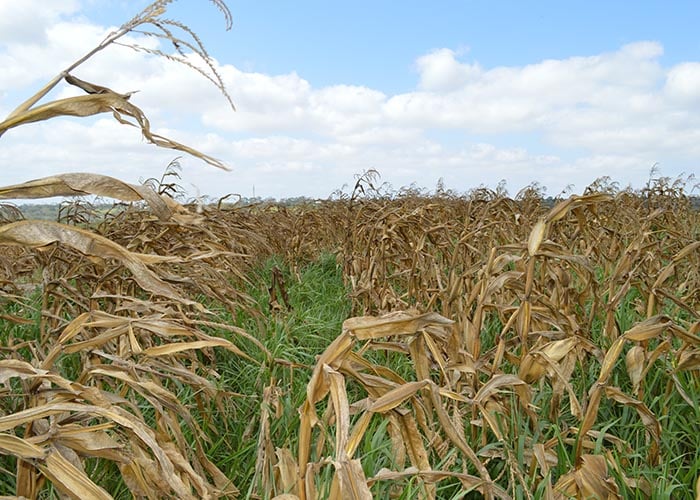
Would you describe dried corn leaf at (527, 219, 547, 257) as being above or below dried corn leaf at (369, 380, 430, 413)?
above

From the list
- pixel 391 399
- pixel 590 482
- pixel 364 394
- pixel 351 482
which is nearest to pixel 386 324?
pixel 391 399

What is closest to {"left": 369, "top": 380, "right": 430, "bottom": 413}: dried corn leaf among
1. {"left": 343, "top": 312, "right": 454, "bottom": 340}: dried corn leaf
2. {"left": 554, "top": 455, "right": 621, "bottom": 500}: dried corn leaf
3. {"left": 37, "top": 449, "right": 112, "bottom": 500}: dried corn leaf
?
{"left": 343, "top": 312, "right": 454, "bottom": 340}: dried corn leaf

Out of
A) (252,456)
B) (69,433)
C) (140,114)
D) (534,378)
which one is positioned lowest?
(252,456)

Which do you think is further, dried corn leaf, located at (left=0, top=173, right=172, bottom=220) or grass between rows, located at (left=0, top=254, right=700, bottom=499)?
grass between rows, located at (left=0, top=254, right=700, bottom=499)

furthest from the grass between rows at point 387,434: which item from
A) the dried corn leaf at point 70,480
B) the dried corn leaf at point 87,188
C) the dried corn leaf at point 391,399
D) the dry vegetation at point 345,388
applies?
the dried corn leaf at point 87,188

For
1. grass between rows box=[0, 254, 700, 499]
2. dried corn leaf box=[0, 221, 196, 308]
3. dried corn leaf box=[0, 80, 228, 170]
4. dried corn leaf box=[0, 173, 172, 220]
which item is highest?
dried corn leaf box=[0, 80, 228, 170]

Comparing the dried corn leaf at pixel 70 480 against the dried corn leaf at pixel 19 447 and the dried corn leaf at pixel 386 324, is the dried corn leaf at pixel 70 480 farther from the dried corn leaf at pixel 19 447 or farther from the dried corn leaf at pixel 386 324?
the dried corn leaf at pixel 386 324

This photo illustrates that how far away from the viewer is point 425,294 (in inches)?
133

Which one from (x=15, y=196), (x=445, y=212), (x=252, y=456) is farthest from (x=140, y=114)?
(x=445, y=212)

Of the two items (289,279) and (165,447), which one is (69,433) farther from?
(289,279)

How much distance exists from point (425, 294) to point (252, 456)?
→ 5.19ft

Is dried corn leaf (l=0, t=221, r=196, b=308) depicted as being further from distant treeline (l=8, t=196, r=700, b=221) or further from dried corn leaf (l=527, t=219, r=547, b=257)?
distant treeline (l=8, t=196, r=700, b=221)

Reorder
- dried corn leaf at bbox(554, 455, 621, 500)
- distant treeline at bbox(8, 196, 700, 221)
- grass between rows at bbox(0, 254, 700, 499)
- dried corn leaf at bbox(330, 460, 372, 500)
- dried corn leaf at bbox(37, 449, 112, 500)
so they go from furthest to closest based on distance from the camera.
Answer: distant treeline at bbox(8, 196, 700, 221) < grass between rows at bbox(0, 254, 700, 499) < dried corn leaf at bbox(554, 455, 621, 500) < dried corn leaf at bbox(37, 449, 112, 500) < dried corn leaf at bbox(330, 460, 372, 500)

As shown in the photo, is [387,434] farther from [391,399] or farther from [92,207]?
[92,207]
